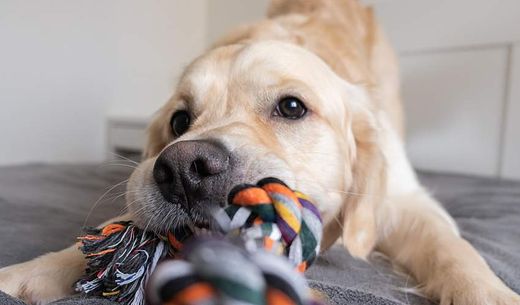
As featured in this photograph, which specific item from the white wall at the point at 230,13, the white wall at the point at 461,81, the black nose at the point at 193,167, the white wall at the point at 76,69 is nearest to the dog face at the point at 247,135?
the black nose at the point at 193,167

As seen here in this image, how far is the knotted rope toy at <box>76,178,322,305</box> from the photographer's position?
1.38 ft

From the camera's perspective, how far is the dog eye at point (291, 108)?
1.17 m

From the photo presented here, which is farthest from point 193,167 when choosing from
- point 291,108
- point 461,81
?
point 461,81

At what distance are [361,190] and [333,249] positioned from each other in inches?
7.2

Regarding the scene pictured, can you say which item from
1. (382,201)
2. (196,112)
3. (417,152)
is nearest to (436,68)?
(417,152)

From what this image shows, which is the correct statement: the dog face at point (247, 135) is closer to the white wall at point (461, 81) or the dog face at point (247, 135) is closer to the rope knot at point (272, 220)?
the rope knot at point (272, 220)

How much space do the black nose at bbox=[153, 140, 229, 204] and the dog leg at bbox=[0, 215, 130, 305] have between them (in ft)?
1.08

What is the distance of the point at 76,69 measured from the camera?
369cm

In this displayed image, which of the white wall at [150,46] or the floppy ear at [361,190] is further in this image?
the white wall at [150,46]

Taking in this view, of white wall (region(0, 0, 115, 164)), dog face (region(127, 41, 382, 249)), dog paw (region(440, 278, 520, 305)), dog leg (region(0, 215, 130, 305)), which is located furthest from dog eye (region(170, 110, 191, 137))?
white wall (region(0, 0, 115, 164))

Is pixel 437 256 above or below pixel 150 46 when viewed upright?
below

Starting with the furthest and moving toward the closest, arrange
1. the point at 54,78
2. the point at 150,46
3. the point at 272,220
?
the point at 150,46
the point at 54,78
the point at 272,220

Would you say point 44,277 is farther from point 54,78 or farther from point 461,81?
point 54,78

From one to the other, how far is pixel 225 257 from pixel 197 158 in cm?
34
